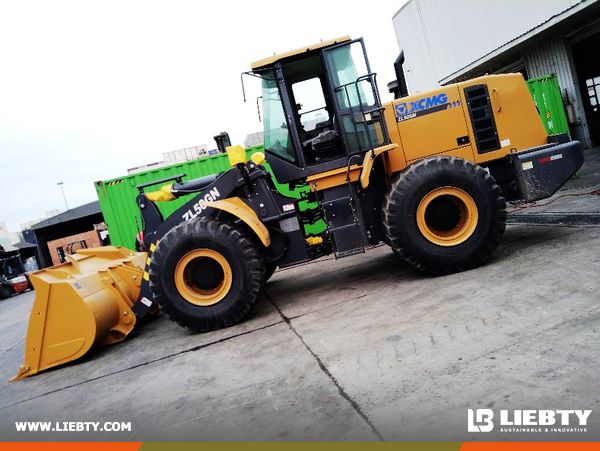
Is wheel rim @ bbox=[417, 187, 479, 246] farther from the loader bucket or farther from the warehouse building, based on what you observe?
the warehouse building

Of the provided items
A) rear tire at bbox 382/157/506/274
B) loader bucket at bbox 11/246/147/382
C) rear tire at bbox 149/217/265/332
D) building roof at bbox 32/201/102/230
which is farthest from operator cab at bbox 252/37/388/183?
building roof at bbox 32/201/102/230

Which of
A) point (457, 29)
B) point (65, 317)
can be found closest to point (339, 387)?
point (65, 317)

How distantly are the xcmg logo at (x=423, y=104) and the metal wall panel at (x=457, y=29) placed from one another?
785 cm

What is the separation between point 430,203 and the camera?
5.24 m

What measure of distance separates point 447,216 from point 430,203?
0.26 meters

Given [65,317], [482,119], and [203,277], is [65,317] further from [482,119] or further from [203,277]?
[482,119]

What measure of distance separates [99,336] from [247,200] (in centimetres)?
231

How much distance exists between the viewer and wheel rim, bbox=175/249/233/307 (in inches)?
201

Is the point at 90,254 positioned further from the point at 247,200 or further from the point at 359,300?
the point at 359,300

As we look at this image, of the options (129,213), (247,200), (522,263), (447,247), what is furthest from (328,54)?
(129,213)

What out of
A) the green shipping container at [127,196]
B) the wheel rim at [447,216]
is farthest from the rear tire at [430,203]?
the green shipping container at [127,196]

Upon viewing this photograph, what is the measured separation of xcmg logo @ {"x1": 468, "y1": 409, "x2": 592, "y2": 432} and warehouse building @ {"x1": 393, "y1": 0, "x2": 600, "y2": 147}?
38.0 feet

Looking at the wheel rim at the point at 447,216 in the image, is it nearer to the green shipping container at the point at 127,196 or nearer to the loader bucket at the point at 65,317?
the loader bucket at the point at 65,317

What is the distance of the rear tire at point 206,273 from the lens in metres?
5.05
